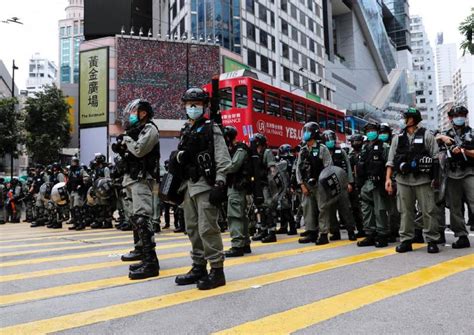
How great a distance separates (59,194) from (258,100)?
261 inches

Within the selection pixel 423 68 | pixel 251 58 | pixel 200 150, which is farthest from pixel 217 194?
pixel 423 68

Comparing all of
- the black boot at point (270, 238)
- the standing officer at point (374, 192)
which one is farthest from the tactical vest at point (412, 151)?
the black boot at point (270, 238)

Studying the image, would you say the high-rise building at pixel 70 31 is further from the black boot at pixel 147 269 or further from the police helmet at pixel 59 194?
the black boot at pixel 147 269

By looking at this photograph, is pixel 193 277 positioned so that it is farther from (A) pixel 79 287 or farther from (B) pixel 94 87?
(B) pixel 94 87

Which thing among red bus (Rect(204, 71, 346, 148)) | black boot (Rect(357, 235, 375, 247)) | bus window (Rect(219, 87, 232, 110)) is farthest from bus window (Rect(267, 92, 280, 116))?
black boot (Rect(357, 235, 375, 247))

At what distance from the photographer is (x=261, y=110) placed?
1354 centimetres

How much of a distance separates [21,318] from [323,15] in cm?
6245

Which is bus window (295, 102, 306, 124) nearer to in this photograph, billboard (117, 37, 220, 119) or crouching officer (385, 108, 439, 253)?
crouching officer (385, 108, 439, 253)

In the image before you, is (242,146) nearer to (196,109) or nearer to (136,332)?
(196,109)

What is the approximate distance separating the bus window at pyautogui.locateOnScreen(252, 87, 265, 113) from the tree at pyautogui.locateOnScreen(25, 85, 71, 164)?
18123 mm

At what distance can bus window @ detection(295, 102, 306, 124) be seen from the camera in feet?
51.2

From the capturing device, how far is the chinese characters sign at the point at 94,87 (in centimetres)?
3000

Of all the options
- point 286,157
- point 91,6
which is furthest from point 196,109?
point 91,6

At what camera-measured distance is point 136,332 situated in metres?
2.77
